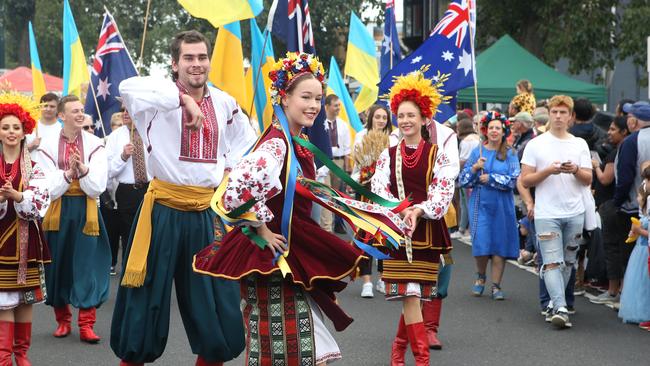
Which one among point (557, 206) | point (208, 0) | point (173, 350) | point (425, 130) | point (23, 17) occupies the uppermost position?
point (23, 17)

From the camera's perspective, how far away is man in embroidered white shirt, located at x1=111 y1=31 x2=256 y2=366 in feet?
20.0

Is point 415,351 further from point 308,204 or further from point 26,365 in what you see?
point 26,365

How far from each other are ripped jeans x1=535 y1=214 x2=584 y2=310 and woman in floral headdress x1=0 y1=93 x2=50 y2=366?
4220 millimetres

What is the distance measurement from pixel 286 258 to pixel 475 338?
3872 mm

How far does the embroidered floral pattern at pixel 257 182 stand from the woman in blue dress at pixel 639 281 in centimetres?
481

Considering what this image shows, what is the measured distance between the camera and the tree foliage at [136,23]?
121 feet

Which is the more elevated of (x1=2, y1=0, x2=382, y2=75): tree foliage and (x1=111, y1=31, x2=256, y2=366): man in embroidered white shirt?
(x1=2, y1=0, x2=382, y2=75): tree foliage

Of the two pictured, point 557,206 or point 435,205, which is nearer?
point 435,205

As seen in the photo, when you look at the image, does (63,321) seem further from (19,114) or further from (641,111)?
(641,111)

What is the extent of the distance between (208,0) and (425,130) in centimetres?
173

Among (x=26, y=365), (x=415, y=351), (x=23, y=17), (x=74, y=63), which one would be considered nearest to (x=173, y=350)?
(x=26, y=365)

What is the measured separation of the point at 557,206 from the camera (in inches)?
366

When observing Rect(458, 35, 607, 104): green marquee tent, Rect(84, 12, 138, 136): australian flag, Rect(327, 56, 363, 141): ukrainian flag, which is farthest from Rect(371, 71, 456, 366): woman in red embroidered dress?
Rect(458, 35, 607, 104): green marquee tent

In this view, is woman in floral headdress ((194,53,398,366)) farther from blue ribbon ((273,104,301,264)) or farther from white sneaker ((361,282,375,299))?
white sneaker ((361,282,375,299))
